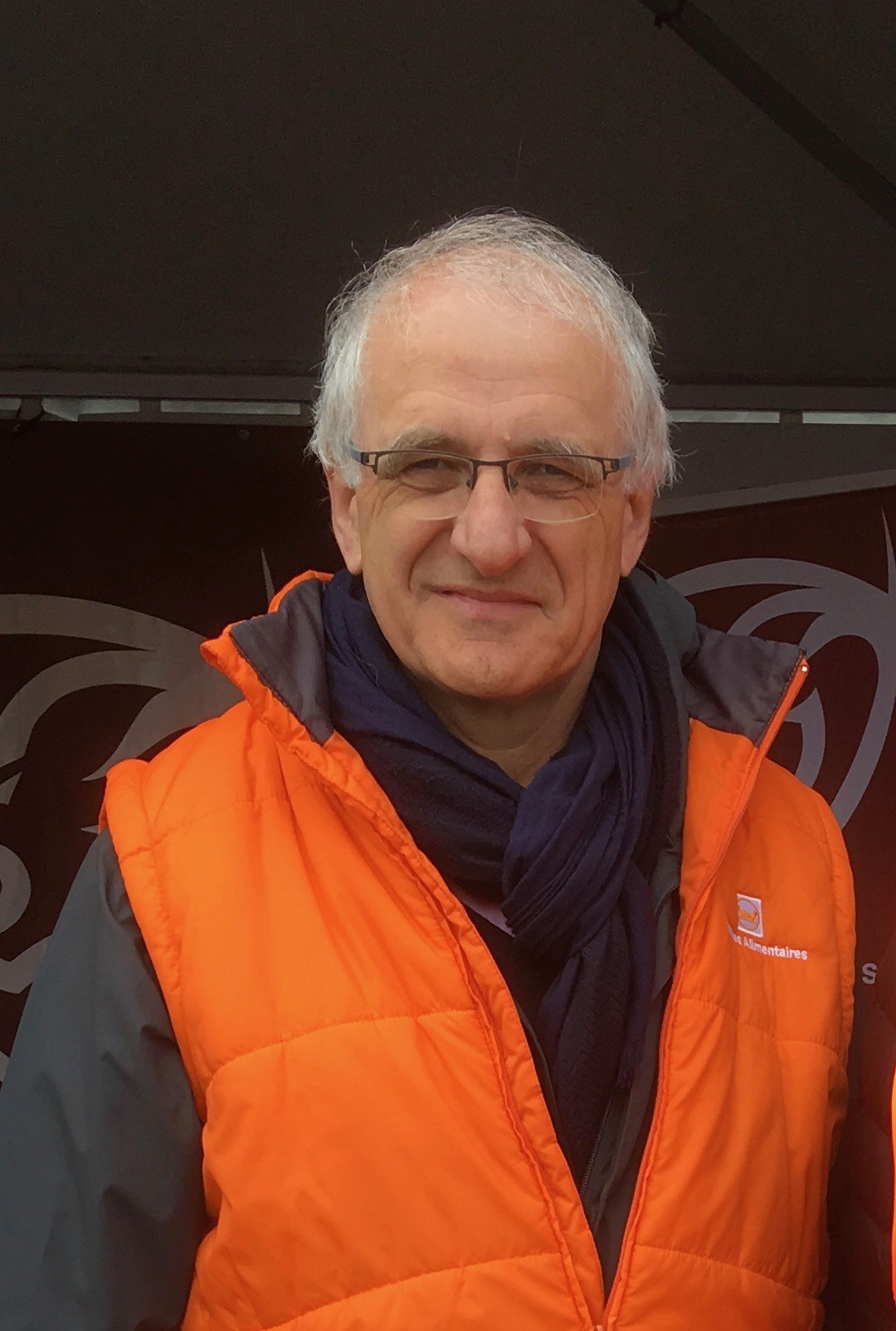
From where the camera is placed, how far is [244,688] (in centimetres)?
112

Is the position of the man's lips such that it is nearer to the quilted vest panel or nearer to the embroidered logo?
the quilted vest panel

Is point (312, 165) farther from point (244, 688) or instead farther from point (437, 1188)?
point (437, 1188)

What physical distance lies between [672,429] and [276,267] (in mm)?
869

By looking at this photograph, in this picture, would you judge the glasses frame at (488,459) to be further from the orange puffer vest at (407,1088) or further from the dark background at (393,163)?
the dark background at (393,163)

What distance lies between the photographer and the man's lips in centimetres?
113

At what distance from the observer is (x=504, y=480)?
111 cm

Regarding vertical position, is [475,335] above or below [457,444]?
above

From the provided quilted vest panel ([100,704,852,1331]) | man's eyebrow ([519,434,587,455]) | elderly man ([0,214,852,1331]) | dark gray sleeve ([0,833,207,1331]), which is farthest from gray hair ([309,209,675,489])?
dark gray sleeve ([0,833,207,1331])

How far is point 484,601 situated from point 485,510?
101mm

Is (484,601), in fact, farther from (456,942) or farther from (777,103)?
(777,103)

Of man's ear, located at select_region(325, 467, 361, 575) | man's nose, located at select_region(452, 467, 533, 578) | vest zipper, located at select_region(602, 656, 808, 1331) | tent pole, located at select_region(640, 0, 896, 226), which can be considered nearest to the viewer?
vest zipper, located at select_region(602, 656, 808, 1331)

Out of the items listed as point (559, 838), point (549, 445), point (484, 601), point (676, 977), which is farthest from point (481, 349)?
point (676, 977)

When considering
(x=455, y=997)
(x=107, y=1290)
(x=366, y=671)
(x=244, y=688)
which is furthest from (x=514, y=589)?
(x=107, y=1290)

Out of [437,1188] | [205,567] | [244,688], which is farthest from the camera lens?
[205,567]
